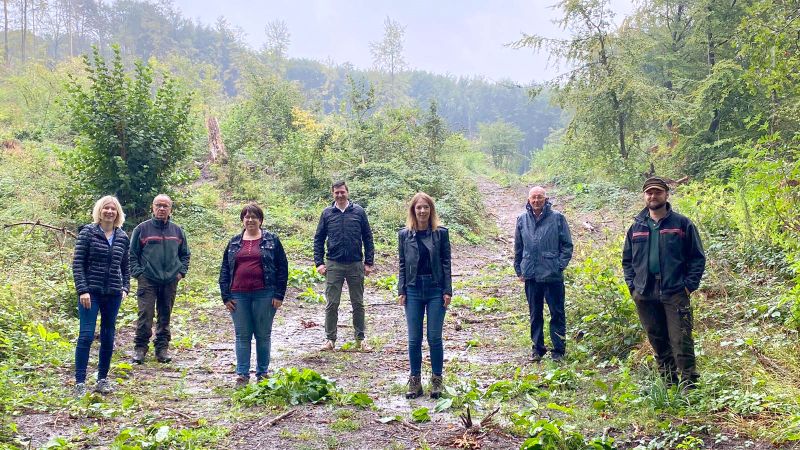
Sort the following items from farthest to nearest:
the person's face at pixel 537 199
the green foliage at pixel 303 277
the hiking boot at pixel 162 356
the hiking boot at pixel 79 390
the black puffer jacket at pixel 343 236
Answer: the green foliage at pixel 303 277 → the black puffer jacket at pixel 343 236 → the hiking boot at pixel 162 356 → the person's face at pixel 537 199 → the hiking boot at pixel 79 390

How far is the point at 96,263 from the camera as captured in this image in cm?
561

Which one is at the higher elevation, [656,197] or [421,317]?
[656,197]

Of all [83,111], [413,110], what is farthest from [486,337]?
[413,110]

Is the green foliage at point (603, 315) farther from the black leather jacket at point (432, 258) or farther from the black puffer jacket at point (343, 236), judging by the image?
the black puffer jacket at point (343, 236)

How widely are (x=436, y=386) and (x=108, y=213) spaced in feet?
12.0

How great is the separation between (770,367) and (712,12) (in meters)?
17.3

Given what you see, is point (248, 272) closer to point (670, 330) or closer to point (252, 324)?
point (252, 324)

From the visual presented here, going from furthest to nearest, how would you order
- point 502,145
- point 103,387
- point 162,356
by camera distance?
point 502,145 < point 162,356 < point 103,387

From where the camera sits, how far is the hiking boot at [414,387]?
221 inches

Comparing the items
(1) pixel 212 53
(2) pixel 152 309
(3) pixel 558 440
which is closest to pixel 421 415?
(3) pixel 558 440

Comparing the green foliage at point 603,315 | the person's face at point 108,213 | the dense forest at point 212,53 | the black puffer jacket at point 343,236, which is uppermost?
the dense forest at point 212,53

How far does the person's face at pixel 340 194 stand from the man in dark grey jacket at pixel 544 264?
2.24 m

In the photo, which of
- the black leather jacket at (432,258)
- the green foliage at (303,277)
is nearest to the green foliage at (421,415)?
the black leather jacket at (432,258)

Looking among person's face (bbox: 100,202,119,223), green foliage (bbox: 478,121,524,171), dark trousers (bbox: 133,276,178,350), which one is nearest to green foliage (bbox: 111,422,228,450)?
person's face (bbox: 100,202,119,223)
